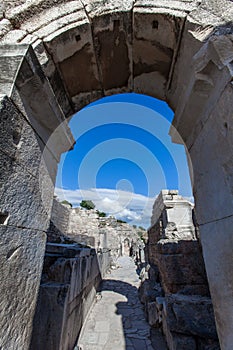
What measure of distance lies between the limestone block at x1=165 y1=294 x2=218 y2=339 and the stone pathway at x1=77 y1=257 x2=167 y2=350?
840 mm

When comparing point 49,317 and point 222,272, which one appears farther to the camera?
point 49,317

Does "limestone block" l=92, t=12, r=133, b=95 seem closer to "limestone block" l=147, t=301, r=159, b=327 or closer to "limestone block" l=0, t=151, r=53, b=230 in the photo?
"limestone block" l=0, t=151, r=53, b=230

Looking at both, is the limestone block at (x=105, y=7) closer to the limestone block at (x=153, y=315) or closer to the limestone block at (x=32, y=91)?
the limestone block at (x=32, y=91)

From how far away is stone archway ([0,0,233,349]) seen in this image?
4.03 feet

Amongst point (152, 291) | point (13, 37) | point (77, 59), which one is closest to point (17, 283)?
point (13, 37)

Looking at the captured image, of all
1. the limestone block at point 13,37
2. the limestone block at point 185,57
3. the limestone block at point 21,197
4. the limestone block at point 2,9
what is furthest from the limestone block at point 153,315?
the limestone block at point 2,9

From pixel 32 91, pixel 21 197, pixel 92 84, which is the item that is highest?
pixel 92 84

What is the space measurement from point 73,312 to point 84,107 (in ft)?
10.6

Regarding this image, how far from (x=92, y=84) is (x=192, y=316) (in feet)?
11.5

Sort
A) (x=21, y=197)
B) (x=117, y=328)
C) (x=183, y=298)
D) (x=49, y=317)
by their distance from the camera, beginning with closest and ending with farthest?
1. (x=21, y=197)
2. (x=49, y=317)
3. (x=183, y=298)
4. (x=117, y=328)

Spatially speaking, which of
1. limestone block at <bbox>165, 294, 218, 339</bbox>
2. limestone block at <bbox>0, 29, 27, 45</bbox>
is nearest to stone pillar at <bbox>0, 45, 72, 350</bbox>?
A: limestone block at <bbox>0, 29, 27, 45</bbox>

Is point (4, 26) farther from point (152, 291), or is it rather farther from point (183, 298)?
point (152, 291)

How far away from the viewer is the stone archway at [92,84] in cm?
123

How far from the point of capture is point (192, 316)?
8.35ft
